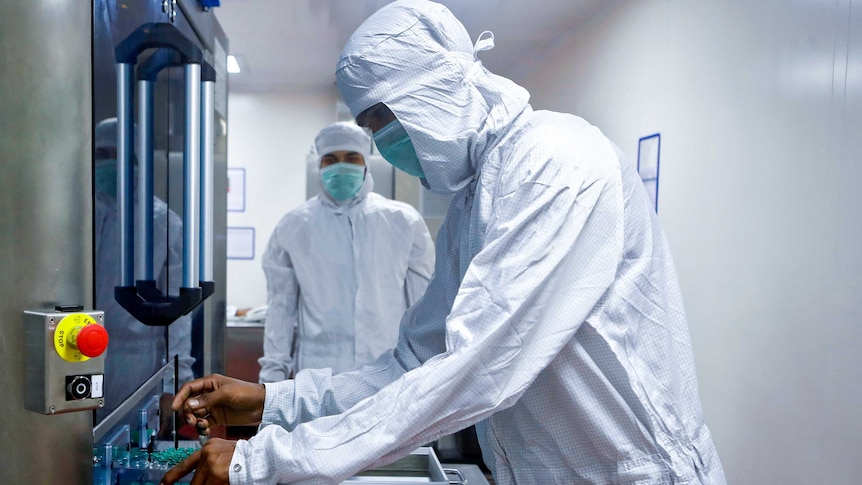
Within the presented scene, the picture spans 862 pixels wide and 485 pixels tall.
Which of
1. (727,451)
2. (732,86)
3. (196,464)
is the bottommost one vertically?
(727,451)

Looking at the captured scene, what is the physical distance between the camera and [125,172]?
0.91 m

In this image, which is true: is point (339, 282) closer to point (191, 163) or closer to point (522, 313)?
point (191, 163)

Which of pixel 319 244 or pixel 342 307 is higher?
pixel 319 244

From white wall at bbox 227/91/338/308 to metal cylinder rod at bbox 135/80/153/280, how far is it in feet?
11.7

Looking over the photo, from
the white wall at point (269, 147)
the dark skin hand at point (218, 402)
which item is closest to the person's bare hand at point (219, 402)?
the dark skin hand at point (218, 402)

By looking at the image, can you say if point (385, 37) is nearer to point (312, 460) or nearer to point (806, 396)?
point (312, 460)

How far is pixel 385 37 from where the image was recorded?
3.19 feet

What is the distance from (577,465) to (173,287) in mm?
844

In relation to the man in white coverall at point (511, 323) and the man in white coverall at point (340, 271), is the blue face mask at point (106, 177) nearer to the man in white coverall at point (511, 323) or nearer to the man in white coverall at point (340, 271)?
the man in white coverall at point (511, 323)

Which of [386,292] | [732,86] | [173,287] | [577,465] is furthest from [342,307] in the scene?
[577,465]

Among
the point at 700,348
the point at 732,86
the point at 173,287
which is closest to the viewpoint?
the point at 173,287

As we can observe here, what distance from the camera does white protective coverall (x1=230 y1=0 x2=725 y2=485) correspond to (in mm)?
762

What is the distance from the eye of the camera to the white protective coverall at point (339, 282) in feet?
8.26

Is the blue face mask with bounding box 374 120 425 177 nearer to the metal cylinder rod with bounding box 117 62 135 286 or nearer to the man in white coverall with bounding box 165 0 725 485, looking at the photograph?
the man in white coverall with bounding box 165 0 725 485
